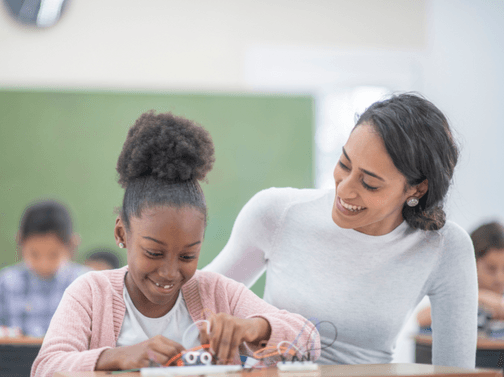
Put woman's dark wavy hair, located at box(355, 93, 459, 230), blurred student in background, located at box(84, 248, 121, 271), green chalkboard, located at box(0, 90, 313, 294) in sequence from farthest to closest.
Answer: green chalkboard, located at box(0, 90, 313, 294)
blurred student in background, located at box(84, 248, 121, 271)
woman's dark wavy hair, located at box(355, 93, 459, 230)

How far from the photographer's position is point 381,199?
1.30 meters

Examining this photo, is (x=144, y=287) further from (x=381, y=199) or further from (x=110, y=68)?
(x=110, y=68)

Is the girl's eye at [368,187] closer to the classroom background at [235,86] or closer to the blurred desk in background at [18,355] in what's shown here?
the blurred desk in background at [18,355]

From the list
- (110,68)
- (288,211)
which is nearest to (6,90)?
(110,68)

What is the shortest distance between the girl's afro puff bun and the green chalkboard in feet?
7.68

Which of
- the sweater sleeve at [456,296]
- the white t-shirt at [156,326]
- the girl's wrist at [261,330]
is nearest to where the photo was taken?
the girl's wrist at [261,330]

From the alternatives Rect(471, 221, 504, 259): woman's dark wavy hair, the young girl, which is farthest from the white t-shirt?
Rect(471, 221, 504, 259): woman's dark wavy hair

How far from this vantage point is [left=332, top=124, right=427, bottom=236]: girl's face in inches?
50.2

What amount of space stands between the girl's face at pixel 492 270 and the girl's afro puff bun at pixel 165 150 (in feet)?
7.30

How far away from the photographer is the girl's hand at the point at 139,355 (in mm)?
838

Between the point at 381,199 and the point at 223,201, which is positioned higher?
the point at 381,199

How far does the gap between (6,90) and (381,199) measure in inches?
123

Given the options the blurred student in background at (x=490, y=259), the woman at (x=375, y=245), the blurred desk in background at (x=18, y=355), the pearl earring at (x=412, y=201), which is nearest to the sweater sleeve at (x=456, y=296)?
the woman at (x=375, y=245)

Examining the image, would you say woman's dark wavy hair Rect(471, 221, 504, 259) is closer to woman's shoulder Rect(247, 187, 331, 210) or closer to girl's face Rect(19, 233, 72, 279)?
woman's shoulder Rect(247, 187, 331, 210)
